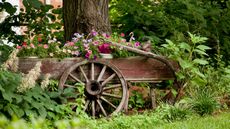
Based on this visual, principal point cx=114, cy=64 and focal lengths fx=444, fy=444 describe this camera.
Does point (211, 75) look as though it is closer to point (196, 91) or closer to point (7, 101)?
point (196, 91)

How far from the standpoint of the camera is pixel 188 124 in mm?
4801

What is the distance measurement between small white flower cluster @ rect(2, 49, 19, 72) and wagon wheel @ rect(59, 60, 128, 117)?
25.5 inches

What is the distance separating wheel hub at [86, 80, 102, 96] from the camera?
18.0 feet

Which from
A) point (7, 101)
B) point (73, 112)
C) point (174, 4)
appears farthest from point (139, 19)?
Answer: point (7, 101)

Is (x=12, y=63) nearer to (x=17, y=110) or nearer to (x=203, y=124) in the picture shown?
(x=17, y=110)

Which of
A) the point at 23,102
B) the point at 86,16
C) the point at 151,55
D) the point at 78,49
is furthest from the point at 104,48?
the point at 23,102

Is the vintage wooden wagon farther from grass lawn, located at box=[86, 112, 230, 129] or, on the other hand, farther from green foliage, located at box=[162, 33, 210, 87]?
grass lawn, located at box=[86, 112, 230, 129]

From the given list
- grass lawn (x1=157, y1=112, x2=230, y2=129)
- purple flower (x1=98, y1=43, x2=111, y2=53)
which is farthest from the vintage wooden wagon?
grass lawn (x1=157, y1=112, x2=230, y2=129)

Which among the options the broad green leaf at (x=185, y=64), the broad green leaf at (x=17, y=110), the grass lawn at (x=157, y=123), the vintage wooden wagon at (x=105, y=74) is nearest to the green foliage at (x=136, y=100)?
the vintage wooden wagon at (x=105, y=74)

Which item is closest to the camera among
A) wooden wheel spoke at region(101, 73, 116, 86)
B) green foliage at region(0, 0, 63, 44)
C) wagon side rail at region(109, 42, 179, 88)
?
wooden wheel spoke at region(101, 73, 116, 86)

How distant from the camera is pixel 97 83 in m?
5.54

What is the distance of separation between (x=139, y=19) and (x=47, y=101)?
310cm

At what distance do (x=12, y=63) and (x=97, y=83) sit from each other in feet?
3.65

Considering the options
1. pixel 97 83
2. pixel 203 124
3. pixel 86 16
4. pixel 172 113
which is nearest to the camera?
pixel 203 124
